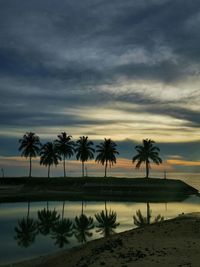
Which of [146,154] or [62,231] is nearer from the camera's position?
[62,231]

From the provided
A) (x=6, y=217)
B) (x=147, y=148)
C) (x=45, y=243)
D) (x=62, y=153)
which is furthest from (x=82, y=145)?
(x=45, y=243)

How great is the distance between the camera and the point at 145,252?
18.8 metres

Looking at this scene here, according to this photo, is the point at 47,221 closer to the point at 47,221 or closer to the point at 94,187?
the point at 47,221

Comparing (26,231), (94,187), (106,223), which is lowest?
(26,231)

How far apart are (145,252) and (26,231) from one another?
20.1 meters

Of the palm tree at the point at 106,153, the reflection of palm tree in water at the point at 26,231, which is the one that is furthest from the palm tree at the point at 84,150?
the reflection of palm tree in water at the point at 26,231

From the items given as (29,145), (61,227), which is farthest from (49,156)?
(61,227)

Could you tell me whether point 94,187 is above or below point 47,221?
above

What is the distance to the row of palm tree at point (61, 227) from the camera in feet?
106

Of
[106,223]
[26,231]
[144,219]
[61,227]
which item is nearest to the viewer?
[26,231]

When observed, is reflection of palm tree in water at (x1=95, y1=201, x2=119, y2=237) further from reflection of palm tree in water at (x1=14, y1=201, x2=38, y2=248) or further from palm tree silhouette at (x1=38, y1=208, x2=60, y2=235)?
reflection of palm tree in water at (x1=14, y1=201, x2=38, y2=248)

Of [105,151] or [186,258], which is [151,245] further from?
[105,151]

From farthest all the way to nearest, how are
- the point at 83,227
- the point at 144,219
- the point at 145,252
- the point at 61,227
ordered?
the point at 144,219
the point at 61,227
the point at 83,227
the point at 145,252

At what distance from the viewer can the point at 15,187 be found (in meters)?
90.8
